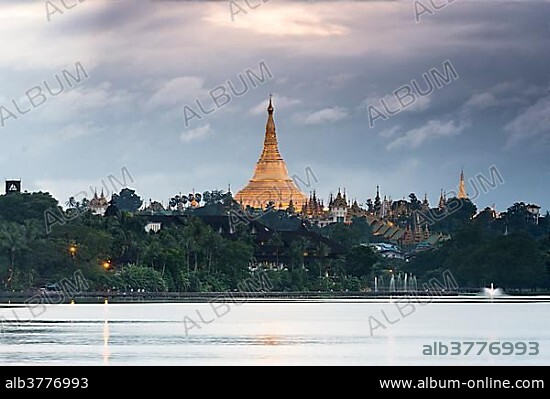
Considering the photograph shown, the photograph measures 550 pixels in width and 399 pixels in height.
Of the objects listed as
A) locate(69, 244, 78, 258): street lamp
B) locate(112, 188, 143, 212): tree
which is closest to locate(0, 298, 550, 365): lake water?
locate(69, 244, 78, 258): street lamp

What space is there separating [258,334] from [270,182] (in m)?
116

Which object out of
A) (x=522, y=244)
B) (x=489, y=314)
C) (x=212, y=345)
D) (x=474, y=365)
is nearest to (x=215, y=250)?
(x=522, y=244)

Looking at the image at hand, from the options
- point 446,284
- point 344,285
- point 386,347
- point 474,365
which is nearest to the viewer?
point 474,365

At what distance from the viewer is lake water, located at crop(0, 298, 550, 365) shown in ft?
138

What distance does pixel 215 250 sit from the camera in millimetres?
97438

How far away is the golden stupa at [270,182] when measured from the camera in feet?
557

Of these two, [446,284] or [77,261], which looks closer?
[77,261]

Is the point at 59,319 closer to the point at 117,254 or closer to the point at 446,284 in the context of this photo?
the point at 117,254

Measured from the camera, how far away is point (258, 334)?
5356 cm

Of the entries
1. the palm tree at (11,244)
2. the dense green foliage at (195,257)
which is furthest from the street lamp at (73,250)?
the palm tree at (11,244)

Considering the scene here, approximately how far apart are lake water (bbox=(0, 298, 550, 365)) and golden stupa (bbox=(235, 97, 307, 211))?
291 feet

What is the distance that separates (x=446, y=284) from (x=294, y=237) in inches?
408
